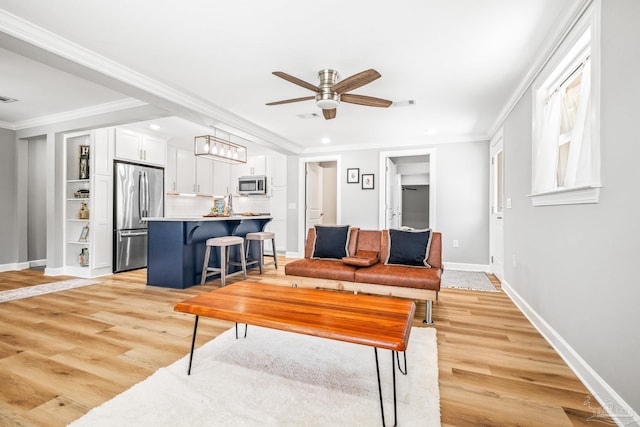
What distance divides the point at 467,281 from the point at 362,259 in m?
2.03

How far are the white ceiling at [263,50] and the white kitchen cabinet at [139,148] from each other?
90 cm

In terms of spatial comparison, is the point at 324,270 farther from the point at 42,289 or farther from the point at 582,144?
the point at 42,289

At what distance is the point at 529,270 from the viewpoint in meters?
2.89

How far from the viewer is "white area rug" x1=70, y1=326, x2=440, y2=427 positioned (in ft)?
4.76

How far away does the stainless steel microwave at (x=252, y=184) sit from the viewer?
275 inches

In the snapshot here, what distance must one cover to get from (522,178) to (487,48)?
4.52 feet

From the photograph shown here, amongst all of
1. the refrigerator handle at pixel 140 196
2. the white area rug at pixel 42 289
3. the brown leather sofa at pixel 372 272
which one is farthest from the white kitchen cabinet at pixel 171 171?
the brown leather sofa at pixel 372 272

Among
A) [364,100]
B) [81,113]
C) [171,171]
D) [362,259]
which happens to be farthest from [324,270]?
[171,171]

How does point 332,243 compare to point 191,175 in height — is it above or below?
below

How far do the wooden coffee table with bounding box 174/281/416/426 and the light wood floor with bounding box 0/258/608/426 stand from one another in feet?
1.58

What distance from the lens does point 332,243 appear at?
3672mm

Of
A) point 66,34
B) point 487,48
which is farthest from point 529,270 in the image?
point 66,34

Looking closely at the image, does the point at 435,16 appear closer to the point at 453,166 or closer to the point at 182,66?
the point at 182,66

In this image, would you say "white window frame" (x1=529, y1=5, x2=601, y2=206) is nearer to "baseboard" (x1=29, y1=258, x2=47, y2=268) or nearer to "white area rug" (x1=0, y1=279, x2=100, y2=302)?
"white area rug" (x1=0, y1=279, x2=100, y2=302)
